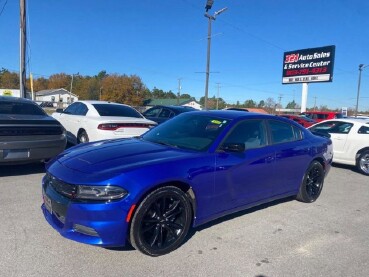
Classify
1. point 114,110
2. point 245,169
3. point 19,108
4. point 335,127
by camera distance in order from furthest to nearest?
point 335,127, point 114,110, point 19,108, point 245,169

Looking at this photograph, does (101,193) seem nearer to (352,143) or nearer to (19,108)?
(19,108)

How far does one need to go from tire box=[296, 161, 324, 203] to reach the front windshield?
1.97 meters

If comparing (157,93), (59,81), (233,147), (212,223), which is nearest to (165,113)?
(212,223)

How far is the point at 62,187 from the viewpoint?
10.6 ft

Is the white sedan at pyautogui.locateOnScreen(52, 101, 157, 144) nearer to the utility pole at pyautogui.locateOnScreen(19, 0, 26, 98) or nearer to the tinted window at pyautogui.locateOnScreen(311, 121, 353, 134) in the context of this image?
the utility pole at pyautogui.locateOnScreen(19, 0, 26, 98)

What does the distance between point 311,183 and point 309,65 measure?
29.4 meters

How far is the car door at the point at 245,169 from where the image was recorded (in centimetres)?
385

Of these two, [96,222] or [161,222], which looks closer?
[96,222]

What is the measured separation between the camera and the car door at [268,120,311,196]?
469cm

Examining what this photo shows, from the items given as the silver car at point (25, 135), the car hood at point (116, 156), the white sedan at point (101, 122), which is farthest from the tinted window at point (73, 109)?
the car hood at point (116, 156)

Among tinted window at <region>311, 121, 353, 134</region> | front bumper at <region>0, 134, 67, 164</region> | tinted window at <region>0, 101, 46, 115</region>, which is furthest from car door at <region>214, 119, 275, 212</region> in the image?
tinted window at <region>311, 121, 353, 134</region>

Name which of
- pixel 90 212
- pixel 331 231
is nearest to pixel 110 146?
pixel 90 212

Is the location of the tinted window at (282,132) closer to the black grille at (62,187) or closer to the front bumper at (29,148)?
the black grille at (62,187)

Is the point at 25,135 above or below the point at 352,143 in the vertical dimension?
above
